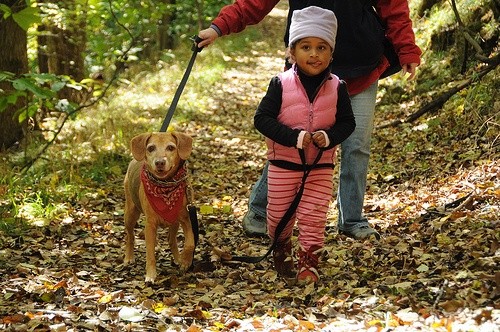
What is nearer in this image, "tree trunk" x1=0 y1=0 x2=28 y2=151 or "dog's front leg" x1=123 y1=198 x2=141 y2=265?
"dog's front leg" x1=123 y1=198 x2=141 y2=265

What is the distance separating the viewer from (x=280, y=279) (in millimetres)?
5332

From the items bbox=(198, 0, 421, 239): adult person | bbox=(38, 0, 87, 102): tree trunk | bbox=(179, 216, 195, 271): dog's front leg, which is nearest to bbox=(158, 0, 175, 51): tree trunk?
bbox=(38, 0, 87, 102): tree trunk

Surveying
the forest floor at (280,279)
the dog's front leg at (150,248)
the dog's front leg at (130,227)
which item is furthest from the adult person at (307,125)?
the dog's front leg at (130,227)

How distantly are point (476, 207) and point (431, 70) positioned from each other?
6492mm

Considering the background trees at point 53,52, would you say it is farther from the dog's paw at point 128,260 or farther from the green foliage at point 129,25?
the dog's paw at point 128,260

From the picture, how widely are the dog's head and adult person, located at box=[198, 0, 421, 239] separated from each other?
2.99 ft

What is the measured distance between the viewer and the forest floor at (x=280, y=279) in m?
4.25

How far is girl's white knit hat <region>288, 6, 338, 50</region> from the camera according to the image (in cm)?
484

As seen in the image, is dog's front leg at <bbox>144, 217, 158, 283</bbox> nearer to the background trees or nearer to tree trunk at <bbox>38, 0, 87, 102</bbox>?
the background trees

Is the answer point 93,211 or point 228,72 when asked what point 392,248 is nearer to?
point 93,211

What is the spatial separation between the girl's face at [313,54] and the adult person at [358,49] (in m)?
0.94

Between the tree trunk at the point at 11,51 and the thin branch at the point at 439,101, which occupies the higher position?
the tree trunk at the point at 11,51

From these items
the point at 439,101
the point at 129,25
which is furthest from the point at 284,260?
the point at 129,25

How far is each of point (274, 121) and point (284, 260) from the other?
1167 mm
